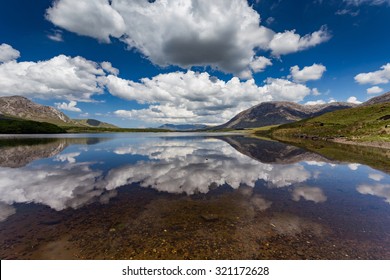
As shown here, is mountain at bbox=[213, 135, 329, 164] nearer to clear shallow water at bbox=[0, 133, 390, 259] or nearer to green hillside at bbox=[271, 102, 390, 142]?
clear shallow water at bbox=[0, 133, 390, 259]

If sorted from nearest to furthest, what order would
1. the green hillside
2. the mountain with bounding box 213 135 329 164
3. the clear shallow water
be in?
the clear shallow water, the mountain with bounding box 213 135 329 164, the green hillside

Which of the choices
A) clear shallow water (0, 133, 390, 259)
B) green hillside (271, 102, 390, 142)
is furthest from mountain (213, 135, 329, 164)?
green hillside (271, 102, 390, 142)

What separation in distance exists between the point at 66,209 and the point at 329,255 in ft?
65.2

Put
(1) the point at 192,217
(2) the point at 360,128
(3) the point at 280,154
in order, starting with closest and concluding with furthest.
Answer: (1) the point at 192,217 < (3) the point at 280,154 < (2) the point at 360,128

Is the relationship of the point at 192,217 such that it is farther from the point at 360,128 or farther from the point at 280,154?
the point at 360,128

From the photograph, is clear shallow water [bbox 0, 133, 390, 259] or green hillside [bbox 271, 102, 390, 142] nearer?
clear shallow water [bbox 0, 133, 390, 259]

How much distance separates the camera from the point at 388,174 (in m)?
Answer: 32.7

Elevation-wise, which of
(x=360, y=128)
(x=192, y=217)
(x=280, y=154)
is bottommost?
(x=192, y=217)

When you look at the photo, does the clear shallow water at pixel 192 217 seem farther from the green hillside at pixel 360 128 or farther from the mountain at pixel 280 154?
the green hillside at pixel 360 128

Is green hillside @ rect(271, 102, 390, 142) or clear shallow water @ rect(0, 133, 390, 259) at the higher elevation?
green hillside @ rect(271, 102, 390, 142)

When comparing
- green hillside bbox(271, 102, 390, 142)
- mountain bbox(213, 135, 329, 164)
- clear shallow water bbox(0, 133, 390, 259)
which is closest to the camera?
clear shallow water bbox(0, 133, 390, 259)

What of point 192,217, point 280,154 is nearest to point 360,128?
point 280,154
